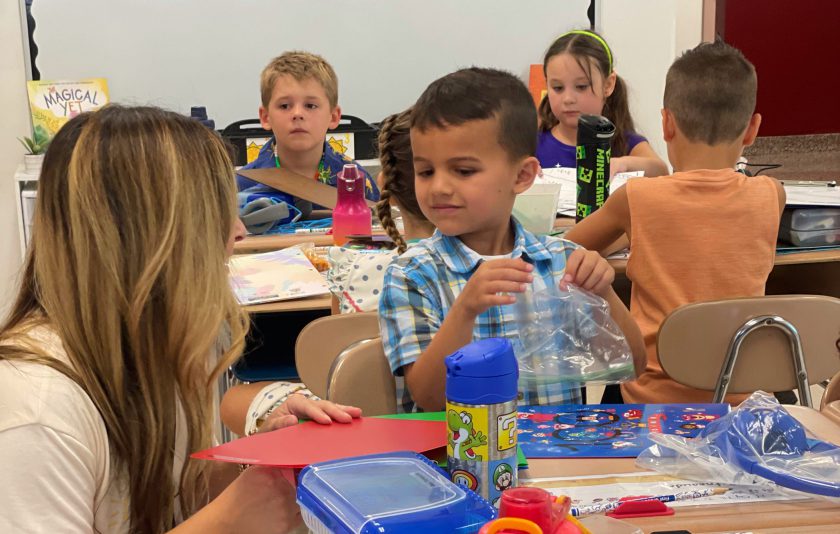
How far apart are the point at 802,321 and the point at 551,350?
77 centimetres

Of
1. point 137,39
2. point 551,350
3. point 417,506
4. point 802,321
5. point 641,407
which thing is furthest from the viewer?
point 137,39

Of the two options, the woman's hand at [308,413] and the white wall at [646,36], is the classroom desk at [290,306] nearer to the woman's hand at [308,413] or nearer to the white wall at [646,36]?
the woman's hand at [308,413]

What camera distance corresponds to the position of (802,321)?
197 cm

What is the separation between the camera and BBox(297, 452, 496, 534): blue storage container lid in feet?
2.44

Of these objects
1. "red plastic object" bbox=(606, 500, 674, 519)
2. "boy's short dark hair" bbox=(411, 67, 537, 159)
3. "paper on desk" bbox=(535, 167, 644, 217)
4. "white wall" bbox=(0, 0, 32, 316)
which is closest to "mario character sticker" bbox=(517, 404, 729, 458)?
"red plastic object" bbox=(606, 500, 674, 519)

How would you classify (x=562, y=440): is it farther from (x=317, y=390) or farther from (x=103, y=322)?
(x=317, y=390)

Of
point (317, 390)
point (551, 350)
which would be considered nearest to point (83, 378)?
point (551, 350)

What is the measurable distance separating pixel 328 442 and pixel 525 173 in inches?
30.4

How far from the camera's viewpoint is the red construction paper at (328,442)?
0.98 meters

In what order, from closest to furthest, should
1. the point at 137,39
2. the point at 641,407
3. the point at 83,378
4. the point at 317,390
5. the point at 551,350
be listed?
the point at 83,378
the point at 641,407
the point at 551,350
the point at 317,390
the point at 137,39

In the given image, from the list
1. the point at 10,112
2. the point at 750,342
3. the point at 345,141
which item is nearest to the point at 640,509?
the point at 750,342

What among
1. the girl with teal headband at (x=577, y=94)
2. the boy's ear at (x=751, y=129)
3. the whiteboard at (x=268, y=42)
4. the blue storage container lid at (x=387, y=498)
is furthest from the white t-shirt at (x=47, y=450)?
the whiteboard at (x=268, y=42)

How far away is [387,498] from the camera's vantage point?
31.2 inches

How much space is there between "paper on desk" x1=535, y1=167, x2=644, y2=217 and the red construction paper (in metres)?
1.75
